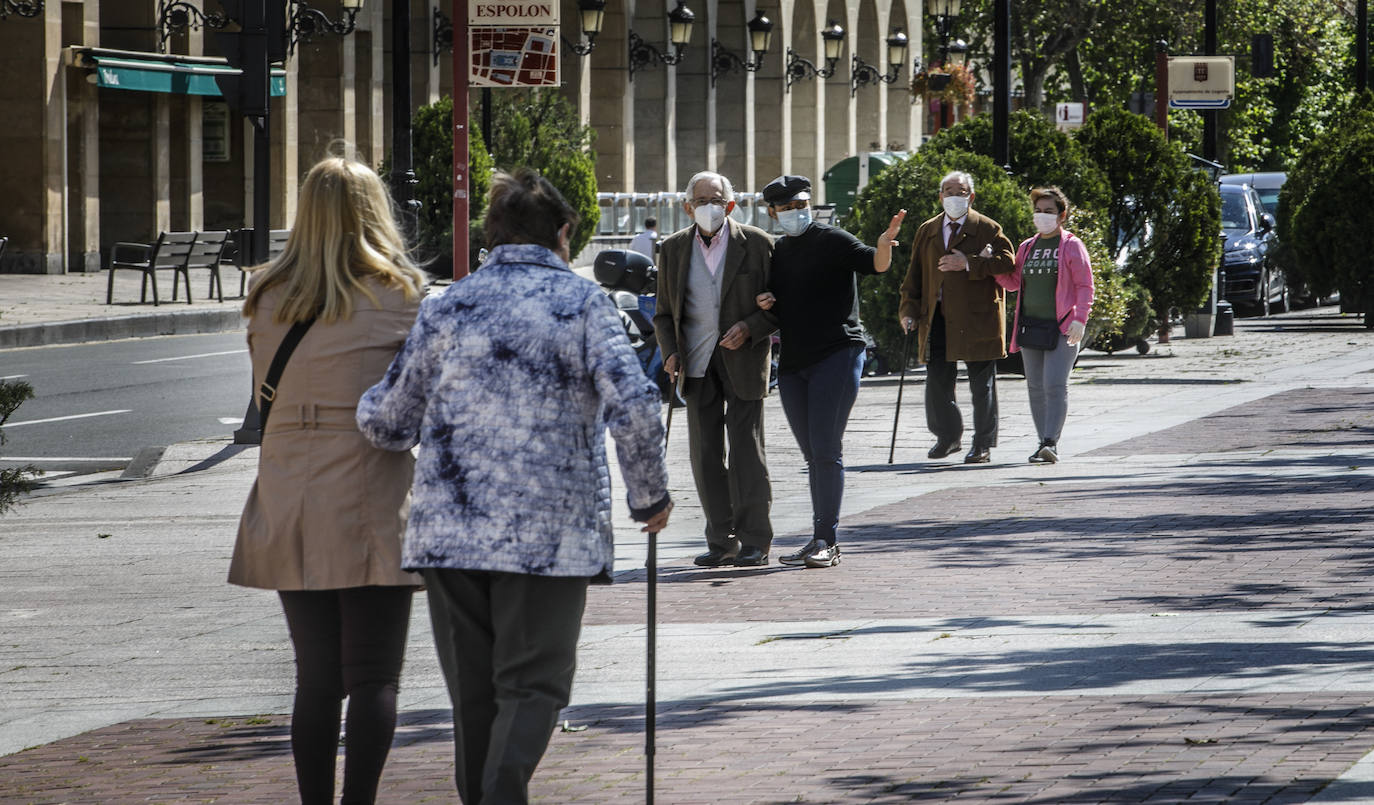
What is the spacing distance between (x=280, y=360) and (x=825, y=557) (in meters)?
4.84

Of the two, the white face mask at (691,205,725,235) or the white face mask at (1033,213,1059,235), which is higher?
the white face mask at (1033,213,1059,235)

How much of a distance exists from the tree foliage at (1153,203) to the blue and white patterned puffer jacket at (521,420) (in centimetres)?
1783

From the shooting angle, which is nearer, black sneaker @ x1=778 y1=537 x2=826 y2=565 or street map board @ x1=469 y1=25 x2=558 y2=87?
black sneaker @ x1=778 y1=537 x2=826 y2=565

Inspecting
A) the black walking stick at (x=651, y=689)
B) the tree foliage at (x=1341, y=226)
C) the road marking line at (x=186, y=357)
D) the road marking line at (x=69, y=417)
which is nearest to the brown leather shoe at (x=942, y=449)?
the road marking line at (x=69, y=417)

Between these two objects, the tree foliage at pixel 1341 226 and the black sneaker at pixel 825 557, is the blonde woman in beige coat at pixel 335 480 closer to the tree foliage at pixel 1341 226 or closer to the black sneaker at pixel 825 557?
the black sneaker at pixel 825 557

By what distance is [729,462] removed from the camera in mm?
9719

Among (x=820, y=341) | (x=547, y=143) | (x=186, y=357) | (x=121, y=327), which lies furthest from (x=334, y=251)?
(x=547, y=143)

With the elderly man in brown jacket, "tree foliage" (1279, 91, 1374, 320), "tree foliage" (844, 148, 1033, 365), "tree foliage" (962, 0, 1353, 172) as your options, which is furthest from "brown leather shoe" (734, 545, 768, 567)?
"tree foliage" (962, 0, 1353, 172)

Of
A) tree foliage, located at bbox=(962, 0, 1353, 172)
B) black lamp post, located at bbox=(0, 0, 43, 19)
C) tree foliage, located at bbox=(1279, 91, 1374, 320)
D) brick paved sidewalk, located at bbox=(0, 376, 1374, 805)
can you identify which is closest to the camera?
brick paved sidewalk, located at bbox=(0, 376, 1374, 805)

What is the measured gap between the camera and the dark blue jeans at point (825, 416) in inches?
379

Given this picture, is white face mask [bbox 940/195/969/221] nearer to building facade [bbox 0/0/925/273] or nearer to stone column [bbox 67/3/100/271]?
building facade [bbox 0/0/925/273]

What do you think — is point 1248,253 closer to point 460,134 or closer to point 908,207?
point 908,207

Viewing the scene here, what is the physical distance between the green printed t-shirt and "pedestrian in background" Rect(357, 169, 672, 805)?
30.2 feet

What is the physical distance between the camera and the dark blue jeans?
962 cm
